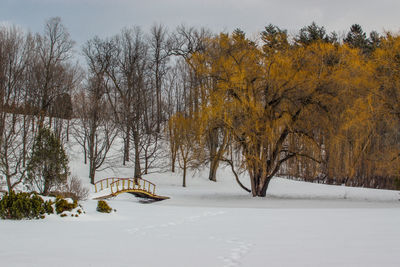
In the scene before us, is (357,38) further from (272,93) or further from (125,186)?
(125,186)

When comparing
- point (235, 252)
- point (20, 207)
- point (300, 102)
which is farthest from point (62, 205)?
point (300, 102)

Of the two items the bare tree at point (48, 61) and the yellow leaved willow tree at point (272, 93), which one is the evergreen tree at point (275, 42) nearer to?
the yellow leaved willow tree at point (272, 93)

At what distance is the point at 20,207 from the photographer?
10.5m

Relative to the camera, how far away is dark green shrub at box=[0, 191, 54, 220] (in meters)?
10.5

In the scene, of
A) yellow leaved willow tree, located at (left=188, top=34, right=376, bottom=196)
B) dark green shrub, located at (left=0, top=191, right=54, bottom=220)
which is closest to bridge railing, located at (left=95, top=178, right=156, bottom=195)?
yellow leaved willow tree, located at (left=188, top=34, right=376, bottom=196)

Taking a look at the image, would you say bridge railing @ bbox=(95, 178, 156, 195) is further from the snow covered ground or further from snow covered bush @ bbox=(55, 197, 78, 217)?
snow covered bush @ bbox=(55, 197, 78, 217)

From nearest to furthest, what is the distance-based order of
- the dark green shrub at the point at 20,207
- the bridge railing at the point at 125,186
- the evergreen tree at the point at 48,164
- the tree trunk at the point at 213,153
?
1. the dark green shrub at the point at 20,207
2. the evergreen tree at the point at 48,164
3. the bridge railing at the point at 125,186
4. the tree trunk at the point at 213,153

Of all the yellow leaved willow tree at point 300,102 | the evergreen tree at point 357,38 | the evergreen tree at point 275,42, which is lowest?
the yellow leaved willow tree at point 300,102

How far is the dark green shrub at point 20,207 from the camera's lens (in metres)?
10.5

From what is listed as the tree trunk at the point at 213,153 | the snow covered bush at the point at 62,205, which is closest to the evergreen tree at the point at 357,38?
the tree trunk at the point at 213,153

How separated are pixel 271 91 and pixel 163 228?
13.2m

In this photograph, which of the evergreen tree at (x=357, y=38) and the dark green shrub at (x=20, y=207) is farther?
the evergreen tree at (x=357, y=38)

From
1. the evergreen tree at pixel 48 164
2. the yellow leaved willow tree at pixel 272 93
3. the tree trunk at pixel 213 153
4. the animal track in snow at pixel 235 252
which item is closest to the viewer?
the animal track in snow at pixel 235 252

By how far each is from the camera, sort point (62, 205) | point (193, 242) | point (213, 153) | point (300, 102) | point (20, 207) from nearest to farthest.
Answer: point (193, 242)
point (20, 207)
point (62, 205)
point (300, 102)
point (213, 153)
